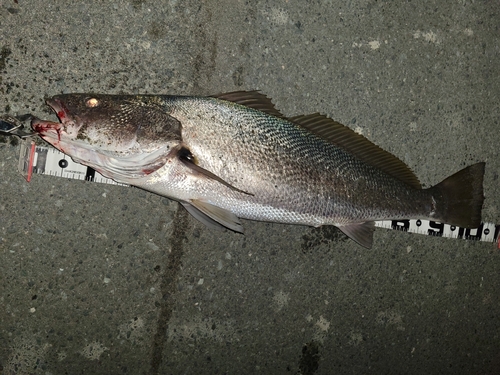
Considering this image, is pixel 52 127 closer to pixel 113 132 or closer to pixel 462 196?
pixel 113 132

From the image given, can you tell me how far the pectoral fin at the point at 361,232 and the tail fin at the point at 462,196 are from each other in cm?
54

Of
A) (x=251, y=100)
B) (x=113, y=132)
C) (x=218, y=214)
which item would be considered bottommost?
(x=218, y=214)

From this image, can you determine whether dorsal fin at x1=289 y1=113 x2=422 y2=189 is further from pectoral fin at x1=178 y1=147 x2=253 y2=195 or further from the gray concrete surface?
pectoral fin at x1=178 y1=147 x2=253 y2=195

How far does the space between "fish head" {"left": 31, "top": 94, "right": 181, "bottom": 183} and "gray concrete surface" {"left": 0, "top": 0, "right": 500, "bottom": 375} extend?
48 cm

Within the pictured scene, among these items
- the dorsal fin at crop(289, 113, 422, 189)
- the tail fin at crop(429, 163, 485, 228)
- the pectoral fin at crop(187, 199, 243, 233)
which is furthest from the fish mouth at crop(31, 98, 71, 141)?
the tail fin at crop(429, 163, 485, 228)

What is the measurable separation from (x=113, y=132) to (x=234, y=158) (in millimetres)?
706

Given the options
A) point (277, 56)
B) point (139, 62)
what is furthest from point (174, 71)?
point (277, 56)

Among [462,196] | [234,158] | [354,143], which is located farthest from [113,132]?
[462,196]

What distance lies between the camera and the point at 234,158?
244 centimetres

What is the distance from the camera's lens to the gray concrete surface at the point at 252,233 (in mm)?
2736

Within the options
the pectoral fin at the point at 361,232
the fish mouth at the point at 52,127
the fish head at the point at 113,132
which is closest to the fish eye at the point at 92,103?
the fish head at the point at 113,132

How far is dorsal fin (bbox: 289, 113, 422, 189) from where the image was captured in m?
2.74

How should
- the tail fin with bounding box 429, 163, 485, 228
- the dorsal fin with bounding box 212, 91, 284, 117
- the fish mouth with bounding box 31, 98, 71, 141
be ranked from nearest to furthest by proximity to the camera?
the fish mouth with bounding box 31, 98, 71, 141 → the dorsal fin with bounding box 212, 91, 284, 117 → the tail fin with bounding box 429, 163, 485, 228

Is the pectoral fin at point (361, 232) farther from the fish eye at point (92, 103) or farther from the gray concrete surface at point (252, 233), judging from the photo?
the fish eye at point (92, 103)
